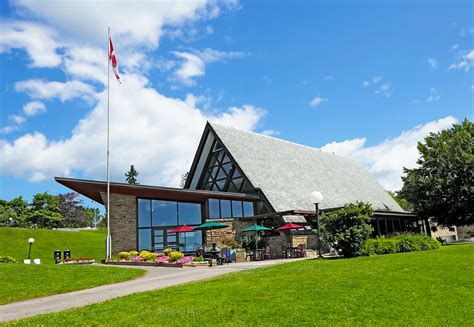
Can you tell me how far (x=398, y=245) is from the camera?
17656 millimetres

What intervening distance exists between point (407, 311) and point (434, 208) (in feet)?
75.6

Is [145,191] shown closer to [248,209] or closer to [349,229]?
[248,209]

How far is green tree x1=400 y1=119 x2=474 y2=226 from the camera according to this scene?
86.9ft

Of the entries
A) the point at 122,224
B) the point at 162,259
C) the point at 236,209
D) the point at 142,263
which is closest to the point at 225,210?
the point at 236,209

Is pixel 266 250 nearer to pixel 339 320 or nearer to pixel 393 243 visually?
pixel 393 243

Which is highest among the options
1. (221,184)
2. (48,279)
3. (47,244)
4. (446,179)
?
(221,184)

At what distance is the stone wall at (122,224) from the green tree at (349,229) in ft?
42.3

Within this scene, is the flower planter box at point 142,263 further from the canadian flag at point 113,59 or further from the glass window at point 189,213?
the canadian flag at point 113,59

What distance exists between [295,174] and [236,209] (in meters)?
6.51

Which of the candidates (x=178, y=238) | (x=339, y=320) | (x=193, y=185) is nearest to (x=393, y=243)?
(x=339, y=320)

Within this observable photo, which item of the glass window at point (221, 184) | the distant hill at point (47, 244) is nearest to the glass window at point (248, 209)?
the glass window at point (221, 184)

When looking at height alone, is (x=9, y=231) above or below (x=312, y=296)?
above

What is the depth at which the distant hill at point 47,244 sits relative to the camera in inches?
1304

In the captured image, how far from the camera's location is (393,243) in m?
17.4
